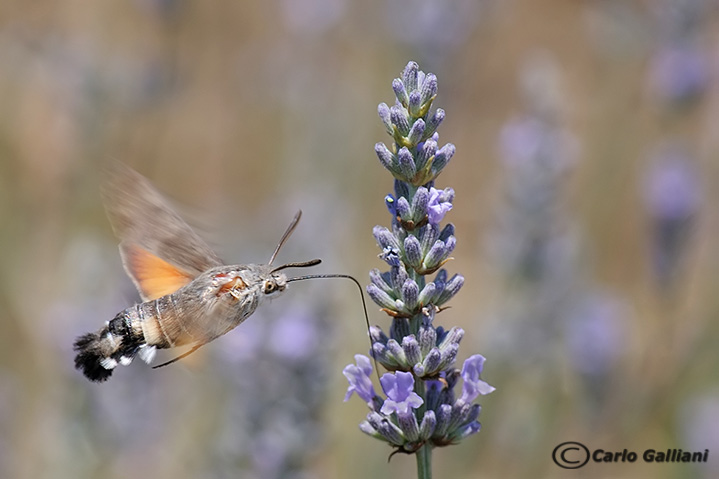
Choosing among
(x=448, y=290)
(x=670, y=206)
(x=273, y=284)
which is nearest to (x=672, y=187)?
(x=670, y=206)

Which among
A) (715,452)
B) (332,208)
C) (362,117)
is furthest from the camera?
(362,117)

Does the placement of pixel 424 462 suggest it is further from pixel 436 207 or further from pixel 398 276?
pixel 436 207

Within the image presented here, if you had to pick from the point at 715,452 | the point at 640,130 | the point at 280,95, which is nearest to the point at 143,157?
the point at 280,95

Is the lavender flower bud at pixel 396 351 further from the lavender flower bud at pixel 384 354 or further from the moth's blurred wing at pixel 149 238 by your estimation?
the moth's blurred wing at pixel 149 238

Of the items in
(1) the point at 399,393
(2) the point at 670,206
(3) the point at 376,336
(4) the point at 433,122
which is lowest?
(1) the point at 399,393

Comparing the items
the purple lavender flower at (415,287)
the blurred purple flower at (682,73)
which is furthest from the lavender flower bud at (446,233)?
the blurred purple flower at (682,73)

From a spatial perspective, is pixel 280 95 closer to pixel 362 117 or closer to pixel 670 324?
pixel 362 117
